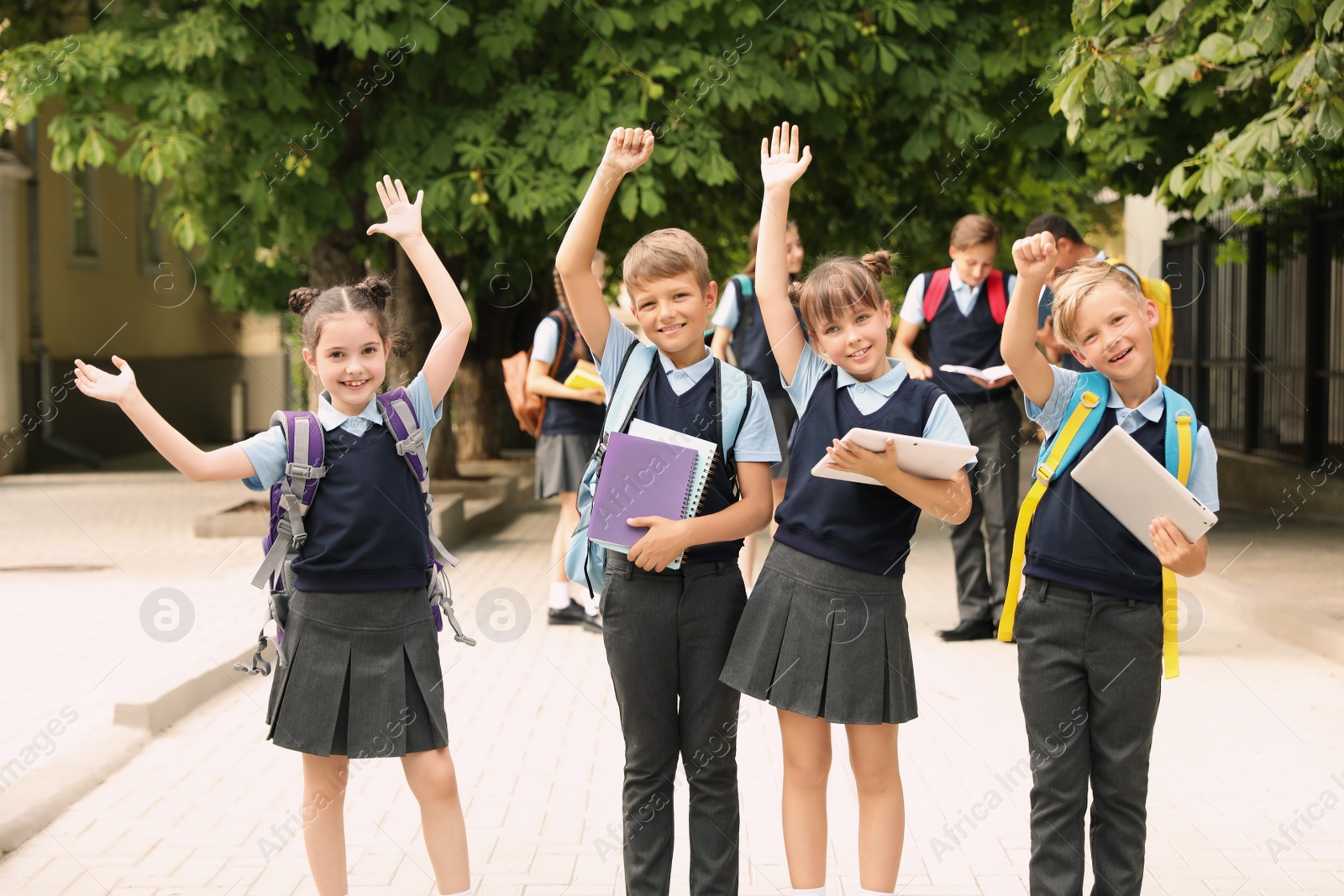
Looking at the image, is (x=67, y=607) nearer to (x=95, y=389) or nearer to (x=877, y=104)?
(x=95, y=389)

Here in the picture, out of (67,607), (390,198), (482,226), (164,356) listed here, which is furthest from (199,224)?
(164,356)

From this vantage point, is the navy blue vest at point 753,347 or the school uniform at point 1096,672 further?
the navy blue vest at point 753,347

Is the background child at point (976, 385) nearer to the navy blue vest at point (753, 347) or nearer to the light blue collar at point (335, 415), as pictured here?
the navy blue vest at point (753, 347)

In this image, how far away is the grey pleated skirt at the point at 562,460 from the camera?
315 inches

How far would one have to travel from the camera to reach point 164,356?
26438 millimetres

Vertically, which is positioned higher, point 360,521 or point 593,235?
point 593,235

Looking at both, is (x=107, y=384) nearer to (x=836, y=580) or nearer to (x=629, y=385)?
(x=629, y=385)

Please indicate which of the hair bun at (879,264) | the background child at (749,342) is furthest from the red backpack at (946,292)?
the hair bun at (879,264)

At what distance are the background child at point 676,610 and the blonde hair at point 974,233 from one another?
4042 millimetres

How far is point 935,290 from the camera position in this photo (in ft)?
24.2

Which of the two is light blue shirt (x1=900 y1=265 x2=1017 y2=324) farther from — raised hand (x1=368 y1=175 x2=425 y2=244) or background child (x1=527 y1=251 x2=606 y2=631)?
raised hand (x1=368 y1=175 x2=425 y2=244)

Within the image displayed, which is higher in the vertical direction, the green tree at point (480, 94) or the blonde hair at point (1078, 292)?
the green tree at point (480, 94)

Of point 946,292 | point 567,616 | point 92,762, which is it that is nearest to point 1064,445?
point 92,762

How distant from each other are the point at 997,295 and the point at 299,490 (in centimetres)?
476
